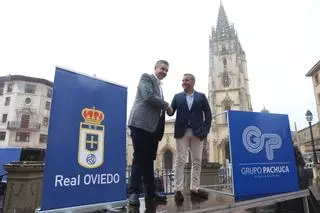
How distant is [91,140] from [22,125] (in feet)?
122

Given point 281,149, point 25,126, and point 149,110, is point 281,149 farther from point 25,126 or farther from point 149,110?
point 25,126

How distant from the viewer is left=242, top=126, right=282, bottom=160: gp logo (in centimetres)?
329

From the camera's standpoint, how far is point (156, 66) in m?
3.35

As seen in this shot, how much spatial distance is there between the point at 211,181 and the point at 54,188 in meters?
5.71

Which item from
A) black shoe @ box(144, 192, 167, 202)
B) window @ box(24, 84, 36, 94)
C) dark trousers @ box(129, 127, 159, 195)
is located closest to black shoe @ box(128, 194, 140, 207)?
dark trousers @ box(129, 127, 159, 195)

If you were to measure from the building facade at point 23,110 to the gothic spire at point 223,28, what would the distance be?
38760 millimetres

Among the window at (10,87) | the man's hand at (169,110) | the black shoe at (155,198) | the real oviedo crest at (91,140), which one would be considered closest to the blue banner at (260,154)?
the man's hand at (169,110)

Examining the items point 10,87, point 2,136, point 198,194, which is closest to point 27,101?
point 10,87

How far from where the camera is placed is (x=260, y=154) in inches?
132

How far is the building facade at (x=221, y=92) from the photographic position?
4157cm

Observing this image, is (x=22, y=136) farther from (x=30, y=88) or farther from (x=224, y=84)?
(x=224, y=84)

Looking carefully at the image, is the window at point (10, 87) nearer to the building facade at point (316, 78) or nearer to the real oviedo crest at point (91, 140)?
the real oviedo crest at point (91, 140)

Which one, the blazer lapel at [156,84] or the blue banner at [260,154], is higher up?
the blazer lapel at [156,84]

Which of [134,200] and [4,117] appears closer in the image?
[134,200]
